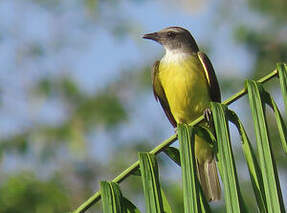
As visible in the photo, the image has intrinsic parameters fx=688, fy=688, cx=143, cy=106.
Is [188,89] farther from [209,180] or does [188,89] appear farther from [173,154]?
[173,154]

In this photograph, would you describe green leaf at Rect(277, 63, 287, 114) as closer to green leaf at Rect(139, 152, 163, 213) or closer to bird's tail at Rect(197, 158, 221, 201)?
green leaf at Rect(139, 152, 163, 213)

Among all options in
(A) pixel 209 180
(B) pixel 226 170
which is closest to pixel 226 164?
(B) pixel 226 170

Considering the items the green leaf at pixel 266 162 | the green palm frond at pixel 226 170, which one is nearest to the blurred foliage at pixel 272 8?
the green palm frond at pixel 226 170

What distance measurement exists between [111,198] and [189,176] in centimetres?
29

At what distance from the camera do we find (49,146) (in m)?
12.2

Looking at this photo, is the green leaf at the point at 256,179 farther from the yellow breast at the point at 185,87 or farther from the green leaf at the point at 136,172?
the yellow breast at the point at 185,87

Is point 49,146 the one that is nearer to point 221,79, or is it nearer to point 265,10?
point 221,79

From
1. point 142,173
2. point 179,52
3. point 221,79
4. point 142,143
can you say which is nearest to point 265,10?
point 221,79

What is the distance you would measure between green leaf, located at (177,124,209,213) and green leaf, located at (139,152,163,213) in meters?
0.11

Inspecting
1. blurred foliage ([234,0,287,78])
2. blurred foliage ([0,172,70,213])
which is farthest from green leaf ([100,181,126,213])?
blurred foliage ([234,0,287,78])

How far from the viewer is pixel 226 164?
2.21 metres

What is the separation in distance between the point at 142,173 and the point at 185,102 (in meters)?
2.47

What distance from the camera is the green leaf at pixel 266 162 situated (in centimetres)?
214

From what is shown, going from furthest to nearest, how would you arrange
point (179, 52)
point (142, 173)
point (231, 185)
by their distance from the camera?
point (179, 52) → point (142, 173) → point (231, 185)
